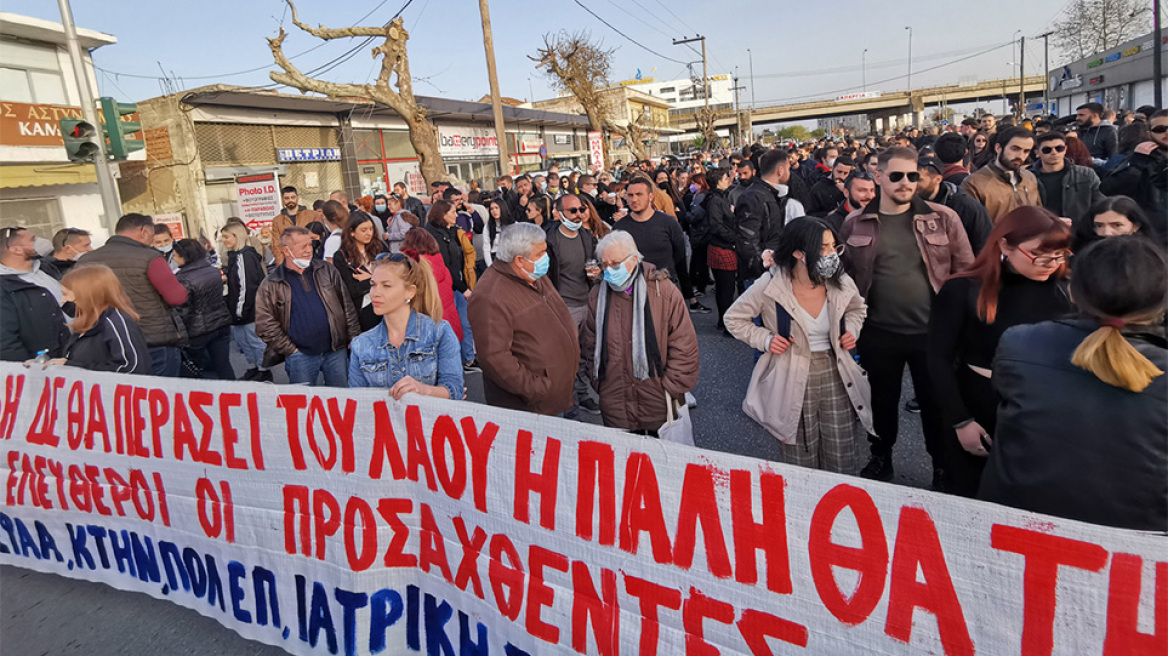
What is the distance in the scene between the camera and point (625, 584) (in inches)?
85.6

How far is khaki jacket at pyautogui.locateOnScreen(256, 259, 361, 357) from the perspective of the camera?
4625 mm

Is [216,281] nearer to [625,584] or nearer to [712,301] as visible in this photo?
[625,584]

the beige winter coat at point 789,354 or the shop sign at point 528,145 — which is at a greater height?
the shop sign at point 528,145

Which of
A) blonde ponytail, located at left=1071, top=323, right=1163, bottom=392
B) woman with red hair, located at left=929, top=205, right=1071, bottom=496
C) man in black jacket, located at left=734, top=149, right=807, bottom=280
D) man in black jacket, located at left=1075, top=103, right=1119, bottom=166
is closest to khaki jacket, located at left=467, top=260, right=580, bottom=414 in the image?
woman with red hair, located at left=929, top=205, right=1071, bottom=496

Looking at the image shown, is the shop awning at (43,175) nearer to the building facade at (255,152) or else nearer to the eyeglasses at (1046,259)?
the building facade at (255,152)

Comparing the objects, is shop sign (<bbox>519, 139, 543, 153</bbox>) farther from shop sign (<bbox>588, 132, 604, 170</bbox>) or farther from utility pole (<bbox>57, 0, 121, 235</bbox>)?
utility pole (<bbox>57, 0, 121, 235</bbox>)

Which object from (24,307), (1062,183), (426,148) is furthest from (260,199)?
(1062,183)

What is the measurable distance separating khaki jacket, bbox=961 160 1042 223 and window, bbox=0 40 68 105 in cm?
2007

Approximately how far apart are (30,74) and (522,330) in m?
19.5

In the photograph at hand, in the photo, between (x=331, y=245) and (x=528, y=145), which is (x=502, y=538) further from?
(x=528, y=145)

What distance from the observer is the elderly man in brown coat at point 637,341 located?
3.49 meters

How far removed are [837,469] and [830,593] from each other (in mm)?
1646

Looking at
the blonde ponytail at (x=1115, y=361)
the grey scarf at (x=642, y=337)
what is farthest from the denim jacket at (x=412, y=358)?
the blonde ponytail at (x=1115, y=361)

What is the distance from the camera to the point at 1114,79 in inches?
1524
